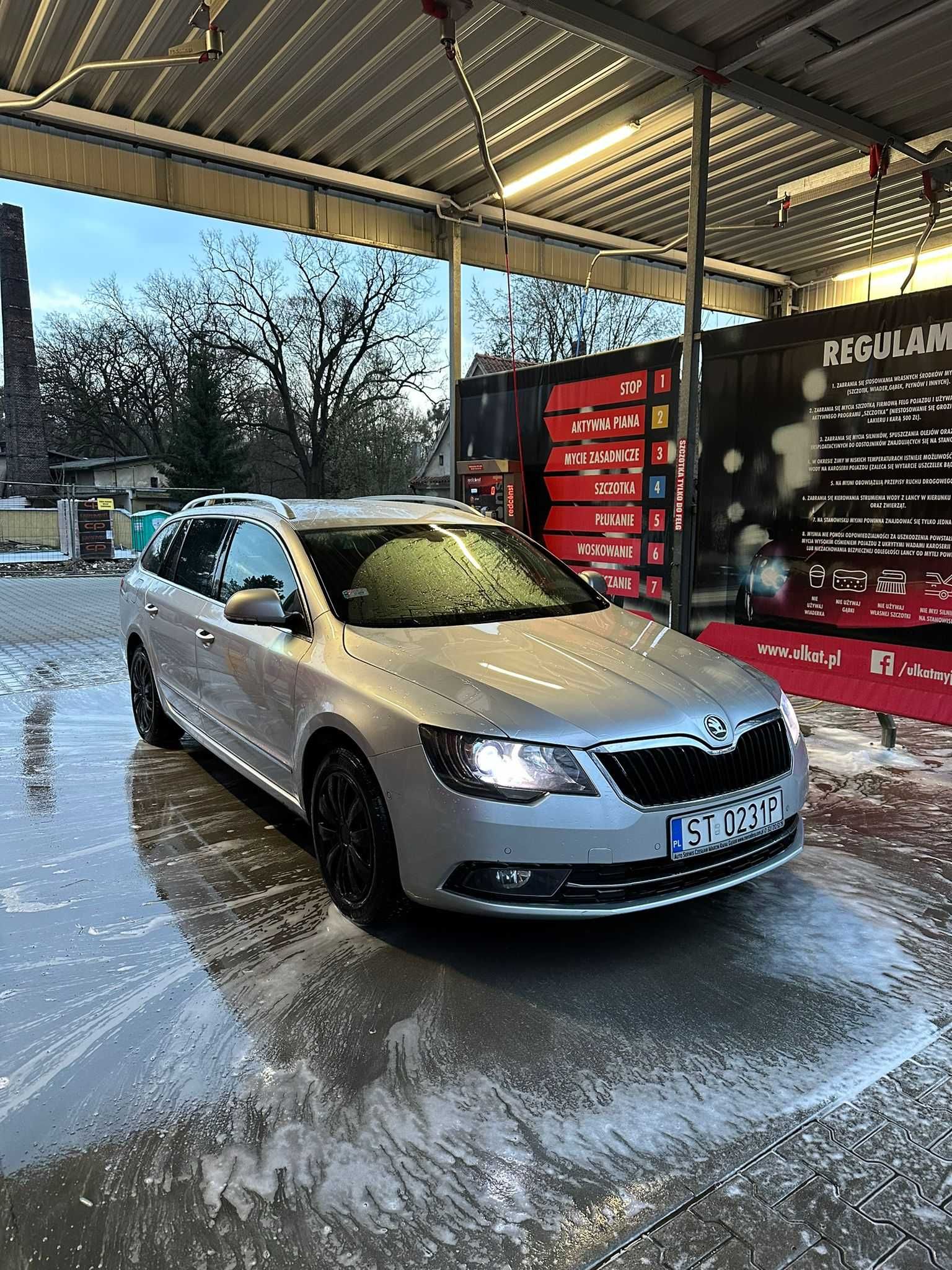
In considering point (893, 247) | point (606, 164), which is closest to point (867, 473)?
point (606, 164)

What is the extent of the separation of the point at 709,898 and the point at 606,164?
7.36 metres

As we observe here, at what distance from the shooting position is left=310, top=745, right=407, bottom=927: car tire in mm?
3021

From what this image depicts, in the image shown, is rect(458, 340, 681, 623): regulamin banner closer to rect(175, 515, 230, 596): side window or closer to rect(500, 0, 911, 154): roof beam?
rect(500, 0, 911, 154): roof beam

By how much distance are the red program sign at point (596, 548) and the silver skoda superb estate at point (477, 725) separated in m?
2.77

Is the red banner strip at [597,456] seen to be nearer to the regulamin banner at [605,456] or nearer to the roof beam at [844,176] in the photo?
the regulamin banner at [605,456]

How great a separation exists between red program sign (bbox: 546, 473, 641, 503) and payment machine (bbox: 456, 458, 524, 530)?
45 centimetres

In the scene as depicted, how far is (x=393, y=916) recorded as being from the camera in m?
3.12

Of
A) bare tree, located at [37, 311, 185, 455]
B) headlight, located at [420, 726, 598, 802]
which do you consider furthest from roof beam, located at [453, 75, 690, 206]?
bare tree, located at [37, 311, 185, 455]

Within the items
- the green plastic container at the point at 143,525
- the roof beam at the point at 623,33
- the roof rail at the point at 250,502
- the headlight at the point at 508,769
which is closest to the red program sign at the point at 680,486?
the roof beam at the point at 623,33

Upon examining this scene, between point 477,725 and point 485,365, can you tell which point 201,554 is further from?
point 485,365

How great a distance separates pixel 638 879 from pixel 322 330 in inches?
1567

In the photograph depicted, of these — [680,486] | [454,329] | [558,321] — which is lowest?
[680,486]

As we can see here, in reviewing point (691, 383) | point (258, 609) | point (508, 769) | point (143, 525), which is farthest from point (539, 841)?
point (143, 525)

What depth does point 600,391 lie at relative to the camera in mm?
7422
